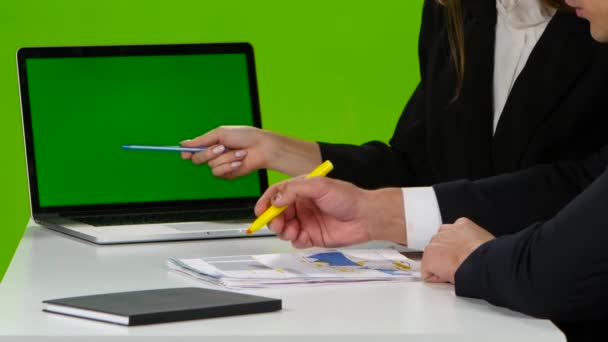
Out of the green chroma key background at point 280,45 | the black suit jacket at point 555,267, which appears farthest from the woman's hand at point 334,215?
the green chroma key background at point 280,45

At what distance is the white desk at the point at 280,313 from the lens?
4.24ft

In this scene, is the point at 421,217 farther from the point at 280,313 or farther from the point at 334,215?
the point at 280,313

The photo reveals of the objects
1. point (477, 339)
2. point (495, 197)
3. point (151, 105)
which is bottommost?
point (477, 339)

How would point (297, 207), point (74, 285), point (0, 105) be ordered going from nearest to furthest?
point (74, 285), point (297, 207), point (0, 105)

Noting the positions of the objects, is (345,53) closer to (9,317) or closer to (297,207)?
(297,207)

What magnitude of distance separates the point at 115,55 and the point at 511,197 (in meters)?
0.86

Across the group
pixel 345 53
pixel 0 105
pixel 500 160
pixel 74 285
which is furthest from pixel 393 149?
pixel 0 105

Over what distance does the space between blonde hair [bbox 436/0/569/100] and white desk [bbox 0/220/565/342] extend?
2.39 feet

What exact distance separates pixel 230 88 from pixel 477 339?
120cm

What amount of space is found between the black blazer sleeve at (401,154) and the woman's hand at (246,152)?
72 millimetres

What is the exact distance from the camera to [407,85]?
4.05 meters

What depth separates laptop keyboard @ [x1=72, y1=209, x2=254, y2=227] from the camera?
86.2 inches

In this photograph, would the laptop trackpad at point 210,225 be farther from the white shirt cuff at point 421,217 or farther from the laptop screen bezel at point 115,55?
the white shirt cuff at point 421,217

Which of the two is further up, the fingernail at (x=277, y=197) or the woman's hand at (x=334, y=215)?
the fingernail at (x=277, y=197)
